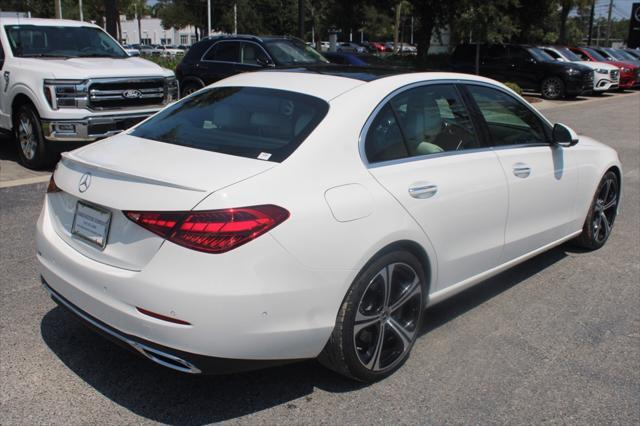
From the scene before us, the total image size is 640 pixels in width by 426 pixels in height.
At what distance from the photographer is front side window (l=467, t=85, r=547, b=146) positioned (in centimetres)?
441

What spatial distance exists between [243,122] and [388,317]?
52.7 inches

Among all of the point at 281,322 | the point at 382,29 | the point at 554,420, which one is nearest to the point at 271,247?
the point at 281,322

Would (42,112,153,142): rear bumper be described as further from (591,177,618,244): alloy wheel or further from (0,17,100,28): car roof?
(591,177,618,244): alloy wheel

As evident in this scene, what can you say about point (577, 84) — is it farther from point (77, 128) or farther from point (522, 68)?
point (77, 128)

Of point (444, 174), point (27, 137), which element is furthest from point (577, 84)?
point (444, 174)

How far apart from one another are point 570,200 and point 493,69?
66.4 feet

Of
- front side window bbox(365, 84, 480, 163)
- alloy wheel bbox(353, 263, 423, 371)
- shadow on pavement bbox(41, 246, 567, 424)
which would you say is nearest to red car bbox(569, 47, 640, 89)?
front side window bbox(365, 84, 480, 163)

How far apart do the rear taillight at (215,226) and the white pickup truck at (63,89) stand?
5.93m

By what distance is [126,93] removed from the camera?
8.66 m

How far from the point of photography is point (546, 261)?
5.56m

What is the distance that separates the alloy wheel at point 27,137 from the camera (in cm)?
845

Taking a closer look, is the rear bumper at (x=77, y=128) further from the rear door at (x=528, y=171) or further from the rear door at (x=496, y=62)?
the rear door at (x=496, y=62)

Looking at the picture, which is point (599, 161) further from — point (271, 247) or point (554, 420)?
point (271, 247)

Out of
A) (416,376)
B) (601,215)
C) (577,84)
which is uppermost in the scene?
(601,215)
